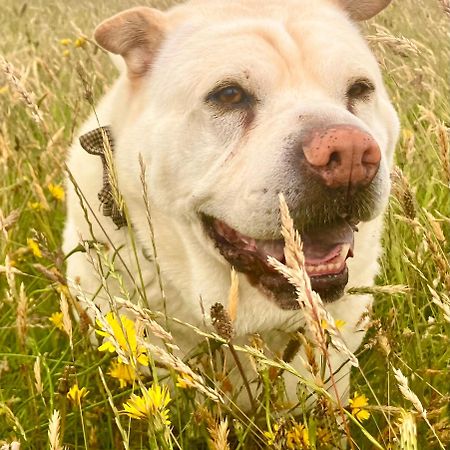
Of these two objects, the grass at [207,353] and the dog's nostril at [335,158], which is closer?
the grass at [207,353]

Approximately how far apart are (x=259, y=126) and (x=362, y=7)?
95 cm

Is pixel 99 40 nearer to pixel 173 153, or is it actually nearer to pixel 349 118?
pixel 173 153

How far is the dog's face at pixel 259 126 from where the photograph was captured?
2.18m

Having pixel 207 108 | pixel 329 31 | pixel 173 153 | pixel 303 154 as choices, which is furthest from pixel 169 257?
pixel 329 31

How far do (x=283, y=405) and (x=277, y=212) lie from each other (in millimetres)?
673

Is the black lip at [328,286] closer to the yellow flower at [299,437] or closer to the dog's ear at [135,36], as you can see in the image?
the yellow flower at [299,437]

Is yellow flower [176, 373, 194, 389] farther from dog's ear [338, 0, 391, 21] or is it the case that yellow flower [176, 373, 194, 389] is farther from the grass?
dog's ear [338, 0, 391, 21]

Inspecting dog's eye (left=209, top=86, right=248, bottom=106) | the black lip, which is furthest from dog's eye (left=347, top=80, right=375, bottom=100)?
the black lip

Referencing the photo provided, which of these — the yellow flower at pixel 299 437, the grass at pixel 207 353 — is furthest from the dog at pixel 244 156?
the yellow flower at pixel 299 437

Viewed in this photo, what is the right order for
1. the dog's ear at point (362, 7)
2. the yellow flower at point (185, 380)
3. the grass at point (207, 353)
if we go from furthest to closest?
1. the dog's ear at point (362, 7)
2. the grass at point (207, 353)
3. the yellow flower at point (185, 380)

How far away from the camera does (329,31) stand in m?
2.71

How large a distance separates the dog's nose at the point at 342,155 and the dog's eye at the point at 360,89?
1.96 feet

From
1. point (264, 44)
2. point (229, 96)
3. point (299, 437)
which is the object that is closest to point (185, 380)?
point (299, 437)

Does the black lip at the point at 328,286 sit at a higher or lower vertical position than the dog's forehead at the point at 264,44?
lower
